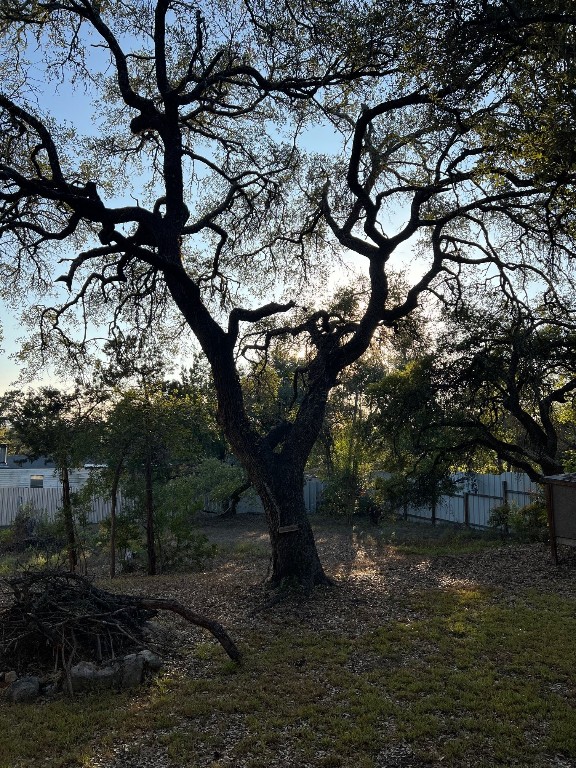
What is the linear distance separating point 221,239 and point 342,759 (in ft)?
27.2

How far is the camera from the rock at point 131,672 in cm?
530

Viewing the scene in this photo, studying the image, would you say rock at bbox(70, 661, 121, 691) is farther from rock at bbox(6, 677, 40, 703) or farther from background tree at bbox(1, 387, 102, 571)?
background tree at bbox(1, 387, 102, 571)

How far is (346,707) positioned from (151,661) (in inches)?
70.7

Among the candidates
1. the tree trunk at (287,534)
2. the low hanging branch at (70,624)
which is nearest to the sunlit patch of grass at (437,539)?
the tree trunk at (287,534)

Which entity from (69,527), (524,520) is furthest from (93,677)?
(524,520)

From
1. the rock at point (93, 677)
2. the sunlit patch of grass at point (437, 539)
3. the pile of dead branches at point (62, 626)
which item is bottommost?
the sunlit patch of grass at point (437, 539)

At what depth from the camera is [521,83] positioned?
5.14m

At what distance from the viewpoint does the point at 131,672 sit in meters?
5.33

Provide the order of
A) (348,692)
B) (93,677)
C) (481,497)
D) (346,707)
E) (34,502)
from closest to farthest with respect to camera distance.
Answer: (346,707) → (348,692) → (93,677) → (481,497) → (34,502)

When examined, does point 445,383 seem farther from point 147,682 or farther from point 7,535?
point 7,535

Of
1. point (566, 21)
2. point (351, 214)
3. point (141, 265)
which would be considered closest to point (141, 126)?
point (141, 265)

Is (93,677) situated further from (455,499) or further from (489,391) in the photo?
(455,499)

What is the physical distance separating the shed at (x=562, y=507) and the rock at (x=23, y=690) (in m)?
7.26

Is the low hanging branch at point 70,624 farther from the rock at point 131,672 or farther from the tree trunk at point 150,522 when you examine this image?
the tree trunk at point 150,522
